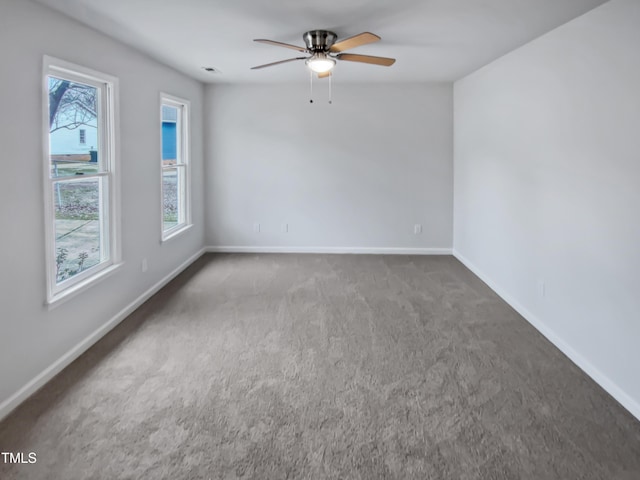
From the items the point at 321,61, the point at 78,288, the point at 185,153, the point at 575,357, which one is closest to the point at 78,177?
the point at 78,288

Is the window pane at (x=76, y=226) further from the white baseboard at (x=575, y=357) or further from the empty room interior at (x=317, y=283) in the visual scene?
the white baseboard at (x=575, y=357)

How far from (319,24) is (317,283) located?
269 cm

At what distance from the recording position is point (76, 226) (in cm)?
335

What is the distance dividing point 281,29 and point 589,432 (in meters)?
3.23

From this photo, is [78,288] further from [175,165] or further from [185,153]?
[185,153]

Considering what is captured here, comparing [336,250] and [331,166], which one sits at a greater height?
[331,166]

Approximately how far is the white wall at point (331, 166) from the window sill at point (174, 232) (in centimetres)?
85

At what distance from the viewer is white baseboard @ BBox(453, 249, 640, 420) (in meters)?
2.57

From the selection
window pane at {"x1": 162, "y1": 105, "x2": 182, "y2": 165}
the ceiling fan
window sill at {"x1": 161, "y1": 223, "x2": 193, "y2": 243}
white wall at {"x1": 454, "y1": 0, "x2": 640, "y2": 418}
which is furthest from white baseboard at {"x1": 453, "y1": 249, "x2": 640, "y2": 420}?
window pane at {"x1": 162, "y1": 105, "x2": 182, "y2": 165}

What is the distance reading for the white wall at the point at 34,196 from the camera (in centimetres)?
249

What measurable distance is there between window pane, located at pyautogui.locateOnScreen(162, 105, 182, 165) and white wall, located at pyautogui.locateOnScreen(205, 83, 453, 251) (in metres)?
0.83

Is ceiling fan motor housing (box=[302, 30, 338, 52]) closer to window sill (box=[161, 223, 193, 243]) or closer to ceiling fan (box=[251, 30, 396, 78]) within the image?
ceiling fan (box=[251, 30, 396, 78])

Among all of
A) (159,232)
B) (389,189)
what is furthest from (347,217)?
(159,232)

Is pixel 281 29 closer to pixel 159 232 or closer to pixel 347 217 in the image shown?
pixel 159 232
